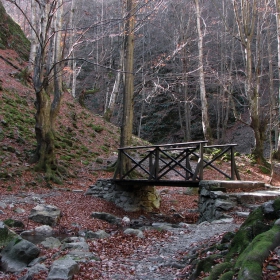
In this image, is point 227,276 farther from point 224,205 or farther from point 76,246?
point 224,205

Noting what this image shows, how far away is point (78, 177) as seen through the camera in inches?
520

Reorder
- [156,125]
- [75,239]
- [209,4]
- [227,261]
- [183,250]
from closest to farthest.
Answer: [227,261] < [183,250] < [75,239] < [209,4] < [156,125]

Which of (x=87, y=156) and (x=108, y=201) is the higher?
(x=87, y=156)

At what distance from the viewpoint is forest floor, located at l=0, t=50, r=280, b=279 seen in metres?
5.78

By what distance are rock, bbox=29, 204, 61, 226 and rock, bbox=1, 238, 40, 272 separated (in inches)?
90.4

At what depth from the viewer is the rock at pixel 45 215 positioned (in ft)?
26.0

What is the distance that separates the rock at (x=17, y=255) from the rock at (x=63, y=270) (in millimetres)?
919

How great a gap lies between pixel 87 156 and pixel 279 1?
10797mm

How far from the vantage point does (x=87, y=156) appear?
50.0 ft

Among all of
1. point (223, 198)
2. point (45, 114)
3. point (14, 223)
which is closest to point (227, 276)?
point (223, 198)

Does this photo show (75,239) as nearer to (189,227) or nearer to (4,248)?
(4,248)

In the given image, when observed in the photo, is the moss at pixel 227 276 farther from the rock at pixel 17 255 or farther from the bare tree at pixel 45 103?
the bare tree at pixel 45 103

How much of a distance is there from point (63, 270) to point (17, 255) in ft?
4.45

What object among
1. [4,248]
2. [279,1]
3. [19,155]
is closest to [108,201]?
[19,155]
